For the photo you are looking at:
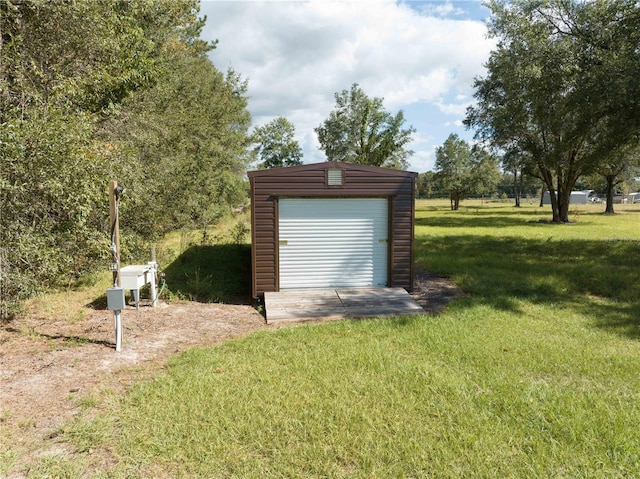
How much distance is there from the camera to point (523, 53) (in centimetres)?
1279

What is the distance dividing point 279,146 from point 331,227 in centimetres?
2674

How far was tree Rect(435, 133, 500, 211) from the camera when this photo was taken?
39.7 metres

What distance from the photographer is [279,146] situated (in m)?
33.1

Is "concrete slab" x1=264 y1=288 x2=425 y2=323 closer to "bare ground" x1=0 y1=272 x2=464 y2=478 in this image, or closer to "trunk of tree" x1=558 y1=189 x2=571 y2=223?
"bare ground" x1=0 y1=272 x2=464 y2=478

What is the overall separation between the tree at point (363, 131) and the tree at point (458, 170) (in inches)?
408

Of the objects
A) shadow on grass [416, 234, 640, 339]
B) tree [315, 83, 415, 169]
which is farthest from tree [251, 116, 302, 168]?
shadow on grass [416, 234, 640, 339]

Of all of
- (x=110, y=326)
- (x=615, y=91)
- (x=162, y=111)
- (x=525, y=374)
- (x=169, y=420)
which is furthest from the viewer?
(x=162, y=111)

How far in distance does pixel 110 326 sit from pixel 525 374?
18.3ft

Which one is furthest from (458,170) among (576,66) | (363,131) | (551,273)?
(551,273)

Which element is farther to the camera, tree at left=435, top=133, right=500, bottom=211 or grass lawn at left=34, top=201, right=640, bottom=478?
tree at left=435, top=133, right=500, bottom=211

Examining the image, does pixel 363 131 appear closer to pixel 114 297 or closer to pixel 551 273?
pixel 551 273

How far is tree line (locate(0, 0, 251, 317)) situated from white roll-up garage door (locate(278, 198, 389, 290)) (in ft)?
9.37

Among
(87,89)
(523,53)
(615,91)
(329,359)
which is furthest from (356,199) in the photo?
(523,53)

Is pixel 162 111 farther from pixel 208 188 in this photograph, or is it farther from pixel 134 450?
pixel 134 450
